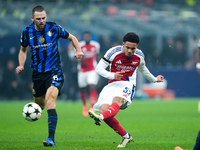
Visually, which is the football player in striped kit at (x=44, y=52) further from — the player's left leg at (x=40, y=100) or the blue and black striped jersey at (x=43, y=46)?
the player's left leg at (x=40, y=100)

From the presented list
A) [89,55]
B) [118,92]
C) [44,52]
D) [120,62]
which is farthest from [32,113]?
[89,55]

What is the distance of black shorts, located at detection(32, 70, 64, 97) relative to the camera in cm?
819

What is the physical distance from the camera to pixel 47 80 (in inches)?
324

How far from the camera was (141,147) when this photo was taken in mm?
7629

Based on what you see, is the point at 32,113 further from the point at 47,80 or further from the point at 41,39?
the point at 41,39

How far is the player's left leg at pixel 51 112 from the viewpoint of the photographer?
763 centimetres

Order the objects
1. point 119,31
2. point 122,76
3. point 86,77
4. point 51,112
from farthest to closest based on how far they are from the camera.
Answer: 1. point 119,31
2. point 86,77
3. point 51,112
4. point 122,76

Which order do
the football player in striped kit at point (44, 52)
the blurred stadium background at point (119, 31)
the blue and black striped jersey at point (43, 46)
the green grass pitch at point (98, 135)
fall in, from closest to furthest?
the green grass pitch at point (98, 135) → the football player in striped kit at point (44, 52) → the blue and black striped jersey at point (43, 46) → the blurred stadium background at point (119, 31)

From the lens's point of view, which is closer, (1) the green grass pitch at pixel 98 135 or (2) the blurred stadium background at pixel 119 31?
(1) the green grass pitch at pixel 98 135

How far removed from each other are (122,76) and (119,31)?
16061mm

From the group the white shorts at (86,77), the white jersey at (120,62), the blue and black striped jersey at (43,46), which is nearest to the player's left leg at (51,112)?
the blue and black striped jersey at (43,46)

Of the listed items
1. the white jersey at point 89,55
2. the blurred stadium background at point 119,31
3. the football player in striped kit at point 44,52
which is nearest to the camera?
the football player in striped kit at point 44,52

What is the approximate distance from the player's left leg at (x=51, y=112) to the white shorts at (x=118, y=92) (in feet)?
2.43

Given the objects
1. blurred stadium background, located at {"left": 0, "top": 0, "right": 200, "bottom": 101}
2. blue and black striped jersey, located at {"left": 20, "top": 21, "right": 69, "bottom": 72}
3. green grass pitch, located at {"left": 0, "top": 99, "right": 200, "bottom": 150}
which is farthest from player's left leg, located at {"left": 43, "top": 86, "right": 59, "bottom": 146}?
blurred stadium background, located at {"left": 0, "top": 0, "right": 200, "bottom": 101}
